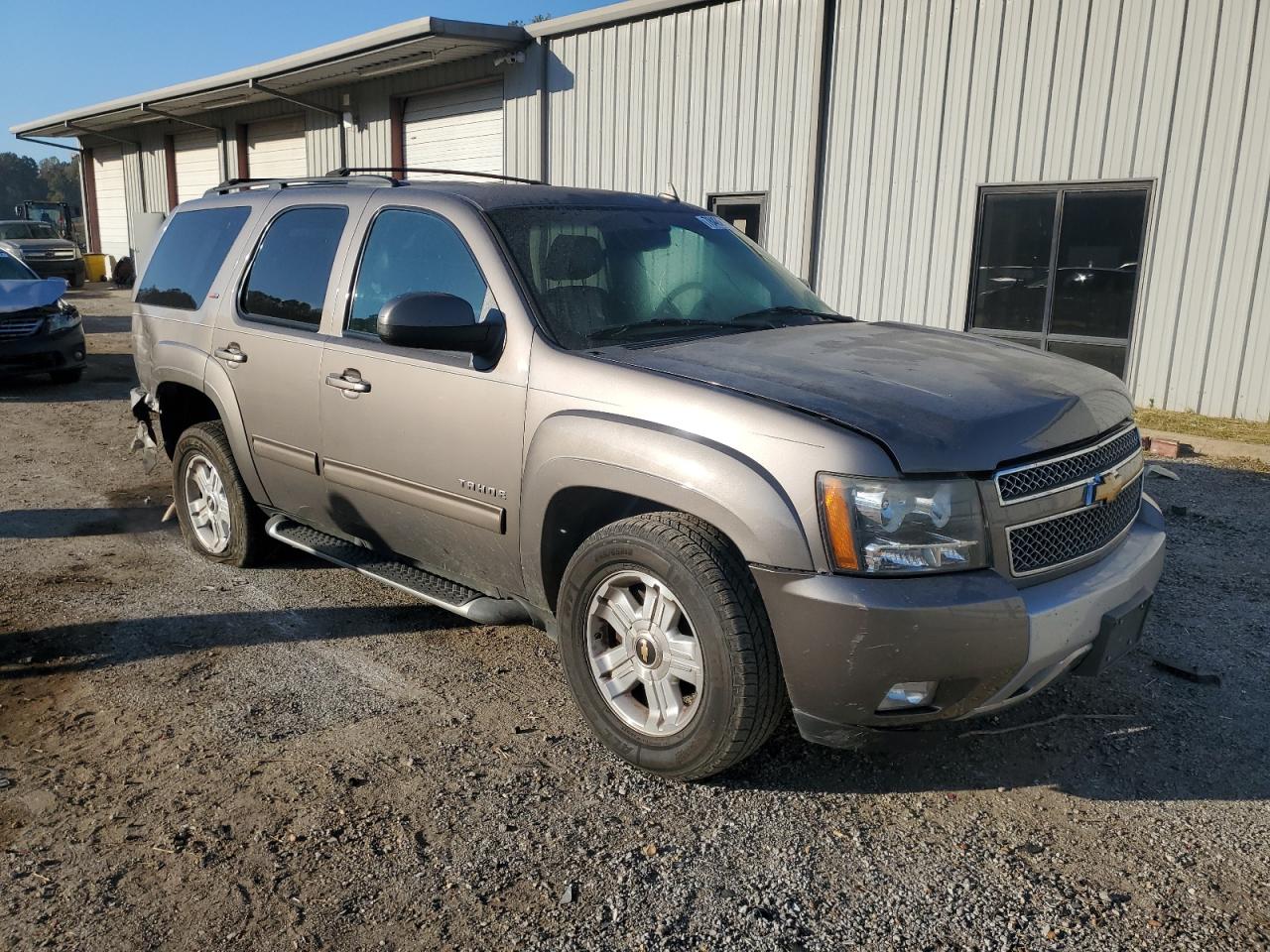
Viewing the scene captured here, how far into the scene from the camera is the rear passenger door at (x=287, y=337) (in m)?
4.53

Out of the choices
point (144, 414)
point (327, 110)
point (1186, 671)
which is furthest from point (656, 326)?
point (327, 110)

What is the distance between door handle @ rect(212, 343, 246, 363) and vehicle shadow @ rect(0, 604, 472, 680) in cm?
124

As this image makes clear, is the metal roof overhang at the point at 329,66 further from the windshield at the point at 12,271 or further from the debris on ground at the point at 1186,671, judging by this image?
the debris on ground at the point at 1186,671

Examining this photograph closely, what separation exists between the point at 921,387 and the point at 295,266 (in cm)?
306

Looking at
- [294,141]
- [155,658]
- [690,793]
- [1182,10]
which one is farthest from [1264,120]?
[294,141]

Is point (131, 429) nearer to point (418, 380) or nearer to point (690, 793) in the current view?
point (418, 380)

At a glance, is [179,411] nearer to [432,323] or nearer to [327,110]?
[432,323]

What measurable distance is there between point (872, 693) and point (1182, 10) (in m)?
9.13

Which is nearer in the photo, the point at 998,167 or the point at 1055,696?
the point at 1055,696

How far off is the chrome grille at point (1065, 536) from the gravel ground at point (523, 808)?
0.74 m

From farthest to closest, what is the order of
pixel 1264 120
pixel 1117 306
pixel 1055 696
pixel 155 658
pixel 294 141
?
pixel 294 141 < pixel 1117 306 < pixel 1264 120 < pixel 155 658 < pixel 1055 696

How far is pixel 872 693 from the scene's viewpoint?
285cm

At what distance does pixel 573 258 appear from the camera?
3.98 m

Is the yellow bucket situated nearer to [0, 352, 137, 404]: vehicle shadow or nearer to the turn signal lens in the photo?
[0, 352, 137, 404]: vehicle shadow
